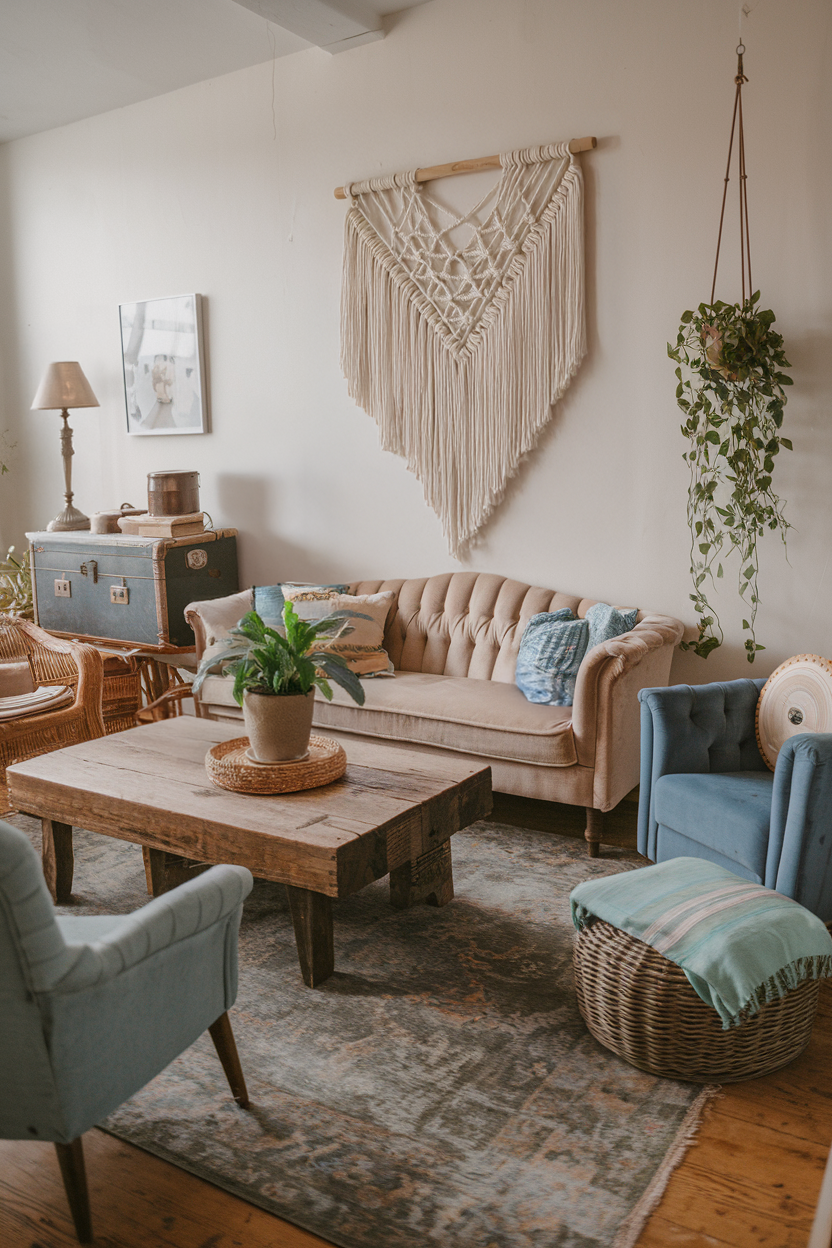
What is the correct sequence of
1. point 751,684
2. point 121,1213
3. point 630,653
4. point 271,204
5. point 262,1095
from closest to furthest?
1. point 121,1213
2. point 262,1095
3. point 751,684
4. point 630,653
5. point 271,204

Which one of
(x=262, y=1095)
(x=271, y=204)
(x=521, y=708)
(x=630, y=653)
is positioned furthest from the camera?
(x=271, y=204)

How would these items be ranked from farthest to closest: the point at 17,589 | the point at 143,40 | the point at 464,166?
1. the point at 17,589
2. the point at 143,40
3. the point at 464,166

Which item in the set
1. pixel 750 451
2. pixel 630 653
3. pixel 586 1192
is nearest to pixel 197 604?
pixel 630 653

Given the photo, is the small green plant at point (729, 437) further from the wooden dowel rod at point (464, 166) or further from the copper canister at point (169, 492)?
the copper canister at point (169, 492)

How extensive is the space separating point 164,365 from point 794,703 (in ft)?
11.8

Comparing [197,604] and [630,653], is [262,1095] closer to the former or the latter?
[630,653]

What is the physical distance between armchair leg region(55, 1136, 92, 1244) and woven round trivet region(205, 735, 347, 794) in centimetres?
106

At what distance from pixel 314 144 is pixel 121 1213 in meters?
4.13

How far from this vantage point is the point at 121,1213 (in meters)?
1.64

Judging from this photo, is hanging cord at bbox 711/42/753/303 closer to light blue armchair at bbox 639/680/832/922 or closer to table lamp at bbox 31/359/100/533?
light blue armchair at bbox 639/680/832/922

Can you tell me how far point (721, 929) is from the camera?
6.30ft

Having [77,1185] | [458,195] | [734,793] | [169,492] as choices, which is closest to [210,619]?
[169,492]

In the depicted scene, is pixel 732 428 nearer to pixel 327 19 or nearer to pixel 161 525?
pixel 327 19

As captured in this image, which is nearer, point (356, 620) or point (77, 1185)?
point (77, 1185)
